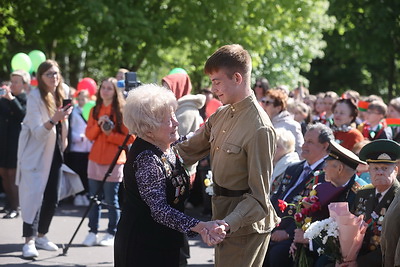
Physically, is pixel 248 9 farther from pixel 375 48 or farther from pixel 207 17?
pixel 375 48

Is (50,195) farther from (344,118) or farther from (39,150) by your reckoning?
(344,118)

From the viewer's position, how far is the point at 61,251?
8.73 metres

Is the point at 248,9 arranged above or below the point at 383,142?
above

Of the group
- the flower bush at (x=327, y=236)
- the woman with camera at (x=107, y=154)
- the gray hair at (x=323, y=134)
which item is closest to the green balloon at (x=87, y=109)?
the woman with camera at (x=107, y=154)

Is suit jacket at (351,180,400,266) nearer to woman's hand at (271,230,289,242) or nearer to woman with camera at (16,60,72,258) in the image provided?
woman's hand at (271,230,289,242)

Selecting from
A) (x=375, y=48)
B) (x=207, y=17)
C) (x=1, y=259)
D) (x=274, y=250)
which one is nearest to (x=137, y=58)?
(x=207, y=17)

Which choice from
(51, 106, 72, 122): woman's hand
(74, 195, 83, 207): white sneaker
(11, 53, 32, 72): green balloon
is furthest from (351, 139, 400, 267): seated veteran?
(11, 53, 32, 72): green balloon

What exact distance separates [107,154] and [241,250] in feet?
16.0

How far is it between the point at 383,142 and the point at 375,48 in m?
21.5

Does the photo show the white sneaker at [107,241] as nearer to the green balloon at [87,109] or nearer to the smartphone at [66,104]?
the smartphone at [66,104]

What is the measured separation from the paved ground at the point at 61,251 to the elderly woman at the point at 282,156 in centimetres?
147

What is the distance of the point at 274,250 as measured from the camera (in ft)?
22.4

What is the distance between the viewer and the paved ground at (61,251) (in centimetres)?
818

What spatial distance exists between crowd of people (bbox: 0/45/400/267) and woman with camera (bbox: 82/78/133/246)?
1 centimetres
